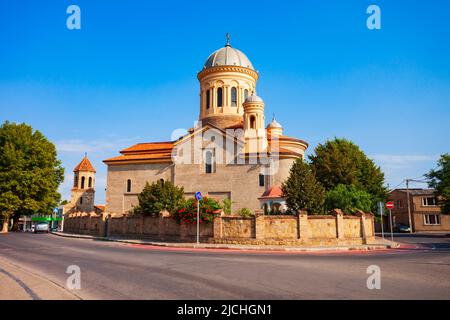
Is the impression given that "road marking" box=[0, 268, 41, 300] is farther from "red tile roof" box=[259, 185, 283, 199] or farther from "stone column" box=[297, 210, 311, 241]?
"red tile roof" box=[259, 185, 283, 199]

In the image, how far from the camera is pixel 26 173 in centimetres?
3881

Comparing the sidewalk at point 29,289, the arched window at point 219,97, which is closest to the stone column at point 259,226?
the sidewalk at point 29,289

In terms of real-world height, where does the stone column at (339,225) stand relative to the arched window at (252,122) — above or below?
below

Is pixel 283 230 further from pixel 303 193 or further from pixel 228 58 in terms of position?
pixel 228 58

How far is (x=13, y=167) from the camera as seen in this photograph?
38719mm

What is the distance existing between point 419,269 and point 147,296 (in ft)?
28.7

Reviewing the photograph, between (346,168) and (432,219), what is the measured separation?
21604 mm

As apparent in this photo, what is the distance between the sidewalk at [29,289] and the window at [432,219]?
5319 centimetres

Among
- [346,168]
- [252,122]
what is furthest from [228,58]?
[346,168]

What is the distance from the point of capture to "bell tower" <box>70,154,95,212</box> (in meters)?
52.9

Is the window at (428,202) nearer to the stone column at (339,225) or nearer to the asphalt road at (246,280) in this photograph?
the stone column at (339,225)

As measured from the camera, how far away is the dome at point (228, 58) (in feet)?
146

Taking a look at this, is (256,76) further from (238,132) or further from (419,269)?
(419,269)
